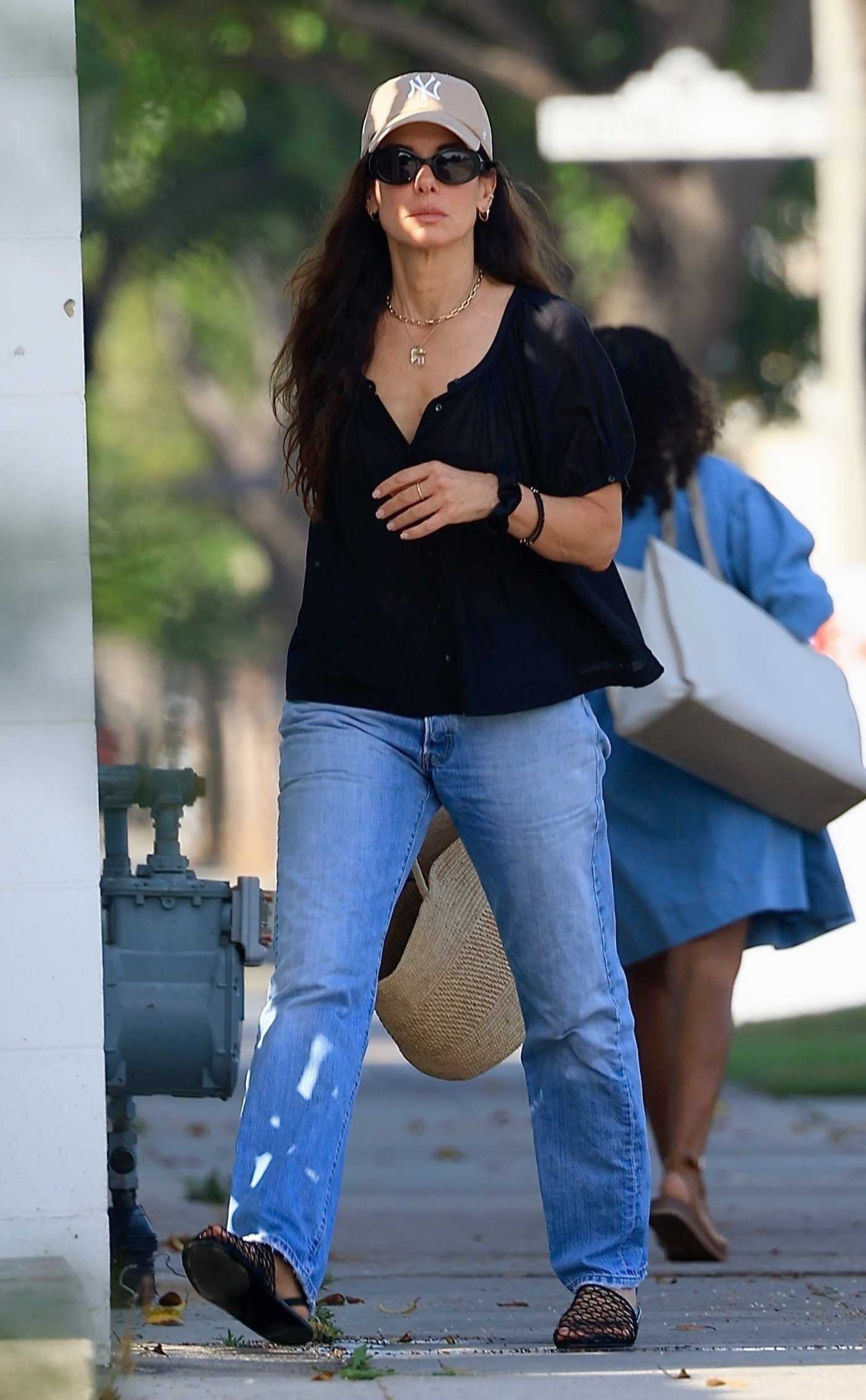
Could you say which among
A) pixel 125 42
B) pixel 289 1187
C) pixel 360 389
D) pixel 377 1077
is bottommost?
pixel 377 1077

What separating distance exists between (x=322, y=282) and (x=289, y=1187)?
1392 mm

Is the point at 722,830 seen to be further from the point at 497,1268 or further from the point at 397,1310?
the point at 397,1310

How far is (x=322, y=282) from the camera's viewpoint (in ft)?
12.2

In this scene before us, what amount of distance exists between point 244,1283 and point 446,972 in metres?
0.78

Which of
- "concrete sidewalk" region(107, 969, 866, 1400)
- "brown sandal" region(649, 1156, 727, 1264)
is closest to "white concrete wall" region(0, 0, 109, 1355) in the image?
"concrete sidewalk" region(107, 969, 866, 1400)

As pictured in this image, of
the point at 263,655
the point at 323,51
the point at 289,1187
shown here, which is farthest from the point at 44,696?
the point at 263,655

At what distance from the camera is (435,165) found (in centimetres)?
349

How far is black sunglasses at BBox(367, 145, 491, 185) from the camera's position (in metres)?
3.49

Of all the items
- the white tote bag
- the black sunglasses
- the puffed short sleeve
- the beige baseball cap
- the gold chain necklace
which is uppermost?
the beige baseball cap

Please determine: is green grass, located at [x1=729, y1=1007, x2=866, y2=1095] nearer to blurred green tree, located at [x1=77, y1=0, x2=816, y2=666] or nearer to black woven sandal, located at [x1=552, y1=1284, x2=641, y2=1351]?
blurred green tree, located at [x1=77, y1=0, x2=816, y2=666]

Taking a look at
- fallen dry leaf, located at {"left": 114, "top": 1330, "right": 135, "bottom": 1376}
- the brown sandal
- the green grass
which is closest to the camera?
fallen dry leaf, located at {"left": 114, "top": 1330, "right": 135, "bottom": 1376}

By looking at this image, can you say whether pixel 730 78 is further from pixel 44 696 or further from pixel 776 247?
pixel 44 696

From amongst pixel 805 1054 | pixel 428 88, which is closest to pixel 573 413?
pixel 428 88

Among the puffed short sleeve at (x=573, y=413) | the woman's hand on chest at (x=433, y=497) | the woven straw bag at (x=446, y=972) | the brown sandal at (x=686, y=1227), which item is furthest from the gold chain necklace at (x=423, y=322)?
the brown sandal at (x=686, y=1227)
